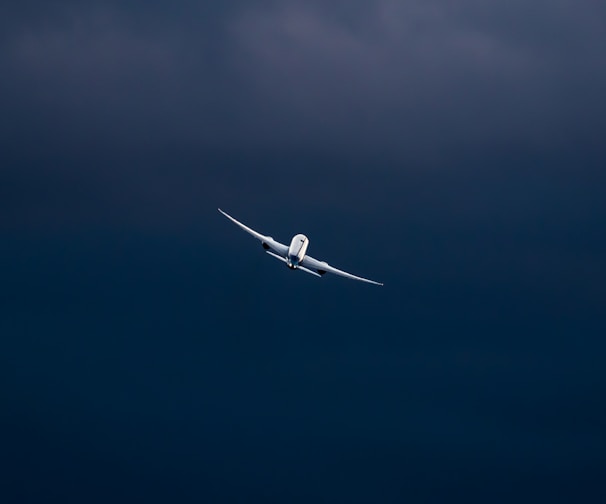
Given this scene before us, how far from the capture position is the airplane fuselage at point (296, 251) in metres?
170

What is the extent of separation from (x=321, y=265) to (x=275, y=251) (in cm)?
1134

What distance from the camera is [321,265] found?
175m

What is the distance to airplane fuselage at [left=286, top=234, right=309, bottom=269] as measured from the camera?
170 metres

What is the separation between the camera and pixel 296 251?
16975cm

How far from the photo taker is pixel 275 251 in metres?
179
